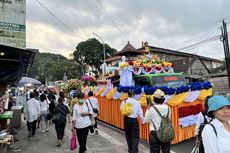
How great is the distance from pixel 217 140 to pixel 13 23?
20.9 feet

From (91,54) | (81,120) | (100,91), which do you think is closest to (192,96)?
(81,120)

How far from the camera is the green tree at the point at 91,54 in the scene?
51.1 metres

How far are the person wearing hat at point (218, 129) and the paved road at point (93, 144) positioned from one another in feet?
16.7

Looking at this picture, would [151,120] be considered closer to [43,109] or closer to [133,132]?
[133,132]

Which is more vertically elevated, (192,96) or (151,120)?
(192,96)

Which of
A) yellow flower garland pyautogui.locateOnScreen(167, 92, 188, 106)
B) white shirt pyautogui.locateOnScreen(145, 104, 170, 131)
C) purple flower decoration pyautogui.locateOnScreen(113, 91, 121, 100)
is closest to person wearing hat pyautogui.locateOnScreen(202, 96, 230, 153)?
white shirt pyautogui.locateOnScreen(145, 104, 170, 131)

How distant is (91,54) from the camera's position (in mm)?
51219

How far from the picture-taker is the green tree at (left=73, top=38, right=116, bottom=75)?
51.1m

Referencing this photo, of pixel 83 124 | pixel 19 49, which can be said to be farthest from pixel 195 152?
pixel 19 49

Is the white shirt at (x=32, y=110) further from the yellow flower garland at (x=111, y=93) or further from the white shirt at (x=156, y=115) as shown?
the white shirt at (x=156, y=115)

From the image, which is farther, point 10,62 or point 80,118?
point 10,62

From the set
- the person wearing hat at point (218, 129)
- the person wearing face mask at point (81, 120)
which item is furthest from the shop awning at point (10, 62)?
the person wearing hat at point (218, 129)

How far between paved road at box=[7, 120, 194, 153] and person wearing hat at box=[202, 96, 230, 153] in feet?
16.7

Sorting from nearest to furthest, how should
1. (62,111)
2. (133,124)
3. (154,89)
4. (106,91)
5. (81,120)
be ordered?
(81,120), (133,124), (154,89), (62,111), (106,91)
